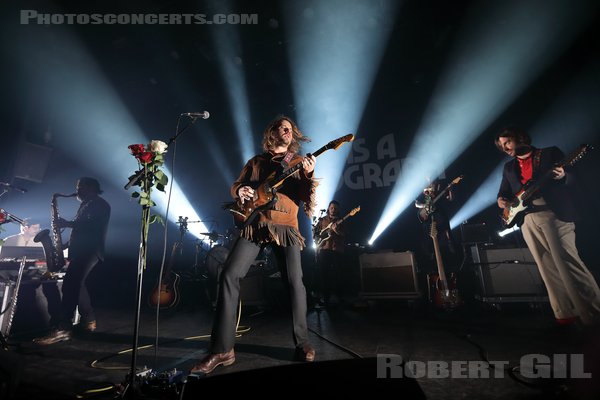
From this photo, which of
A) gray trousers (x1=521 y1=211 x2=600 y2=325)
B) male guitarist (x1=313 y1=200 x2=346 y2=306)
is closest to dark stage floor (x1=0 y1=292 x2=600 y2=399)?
gray trousers (x1=521 y1=211 x2=600 y2=325)

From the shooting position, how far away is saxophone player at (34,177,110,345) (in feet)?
12.1

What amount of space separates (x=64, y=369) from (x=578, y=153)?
562cm

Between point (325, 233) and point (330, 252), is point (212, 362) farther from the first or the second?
point (325, 233)

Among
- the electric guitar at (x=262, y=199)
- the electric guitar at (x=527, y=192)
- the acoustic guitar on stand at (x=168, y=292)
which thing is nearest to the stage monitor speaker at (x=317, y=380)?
the electric guitar at (x=262, y=199)

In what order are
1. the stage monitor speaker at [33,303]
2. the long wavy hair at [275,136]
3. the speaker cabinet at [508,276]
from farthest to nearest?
the speaker cabinet at [508,276] < the stage monitor speaker at [33,303] < the long wavy hair at [275,136]

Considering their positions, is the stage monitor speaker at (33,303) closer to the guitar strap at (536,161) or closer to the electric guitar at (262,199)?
the electric guitar at (262,199)

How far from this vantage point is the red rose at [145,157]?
6.48 feet

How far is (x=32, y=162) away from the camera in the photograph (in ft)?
21.2

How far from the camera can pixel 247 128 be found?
9.55 meters

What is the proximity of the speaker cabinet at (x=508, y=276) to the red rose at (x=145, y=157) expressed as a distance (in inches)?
204

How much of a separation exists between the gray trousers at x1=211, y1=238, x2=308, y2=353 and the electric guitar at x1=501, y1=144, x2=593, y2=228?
3.02 m

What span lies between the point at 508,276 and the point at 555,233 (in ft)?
5.75

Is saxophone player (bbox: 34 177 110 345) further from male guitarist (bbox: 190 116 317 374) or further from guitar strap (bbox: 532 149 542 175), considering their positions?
guitar strap (bbox: 532 149 542 175)

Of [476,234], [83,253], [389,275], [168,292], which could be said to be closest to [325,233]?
[389,275]
